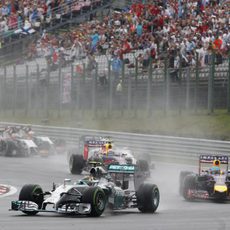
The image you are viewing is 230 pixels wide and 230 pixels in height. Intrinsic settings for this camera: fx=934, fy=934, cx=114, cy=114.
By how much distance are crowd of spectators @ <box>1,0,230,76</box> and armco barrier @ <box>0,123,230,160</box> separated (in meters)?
2.66

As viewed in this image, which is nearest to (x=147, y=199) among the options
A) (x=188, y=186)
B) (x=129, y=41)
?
(x=188, y=186)

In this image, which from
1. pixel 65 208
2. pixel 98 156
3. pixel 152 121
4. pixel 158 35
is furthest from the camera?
pixel 158 35

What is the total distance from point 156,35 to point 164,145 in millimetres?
5144

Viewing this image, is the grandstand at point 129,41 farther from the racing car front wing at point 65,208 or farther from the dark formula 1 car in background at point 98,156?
the racing car front wing at point 65,208

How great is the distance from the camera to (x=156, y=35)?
3422cm

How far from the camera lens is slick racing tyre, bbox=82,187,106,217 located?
15711 millimetres

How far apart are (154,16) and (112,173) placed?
1741 centimetres

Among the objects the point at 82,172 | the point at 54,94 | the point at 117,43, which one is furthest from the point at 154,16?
the point at 82,172

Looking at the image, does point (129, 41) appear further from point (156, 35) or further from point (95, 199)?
point (95, 199)

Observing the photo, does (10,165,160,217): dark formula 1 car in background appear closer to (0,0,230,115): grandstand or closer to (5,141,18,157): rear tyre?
(0,0,230,115): grandstand

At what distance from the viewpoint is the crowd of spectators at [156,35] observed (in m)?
31.2

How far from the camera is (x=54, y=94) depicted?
1564 inches

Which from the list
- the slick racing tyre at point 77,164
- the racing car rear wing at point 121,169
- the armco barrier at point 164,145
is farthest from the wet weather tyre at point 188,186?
the armco barrier at point 164,145

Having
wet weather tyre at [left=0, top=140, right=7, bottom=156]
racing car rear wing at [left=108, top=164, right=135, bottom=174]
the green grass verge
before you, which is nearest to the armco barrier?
the green grass verge
